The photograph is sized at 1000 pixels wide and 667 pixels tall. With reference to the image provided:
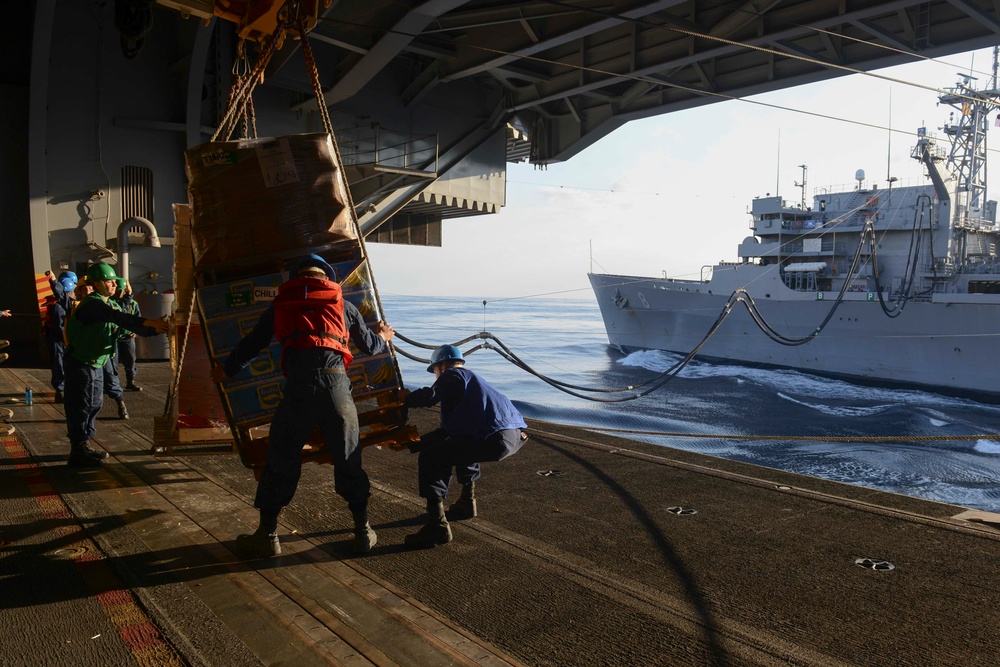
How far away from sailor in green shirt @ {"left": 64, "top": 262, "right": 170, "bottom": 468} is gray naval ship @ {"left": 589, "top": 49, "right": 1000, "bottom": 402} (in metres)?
26.4

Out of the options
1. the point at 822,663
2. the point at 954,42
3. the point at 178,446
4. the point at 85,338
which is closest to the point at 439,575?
the point at 822,663

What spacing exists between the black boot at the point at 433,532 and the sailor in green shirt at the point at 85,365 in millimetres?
3458

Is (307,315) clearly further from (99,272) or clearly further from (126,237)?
(126,237)

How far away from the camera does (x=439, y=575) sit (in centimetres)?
379

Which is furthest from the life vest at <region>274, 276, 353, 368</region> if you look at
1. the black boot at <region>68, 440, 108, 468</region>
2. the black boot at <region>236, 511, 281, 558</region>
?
the black boot at <region>68, 440, 108, 468</region>

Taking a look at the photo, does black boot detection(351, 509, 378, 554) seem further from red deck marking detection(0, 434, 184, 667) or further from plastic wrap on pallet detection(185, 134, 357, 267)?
plastic wrap on pallet detection(185, 134, 357, 267)

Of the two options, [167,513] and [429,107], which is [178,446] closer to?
[167,513]

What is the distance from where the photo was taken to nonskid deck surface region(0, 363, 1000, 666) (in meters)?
2.98

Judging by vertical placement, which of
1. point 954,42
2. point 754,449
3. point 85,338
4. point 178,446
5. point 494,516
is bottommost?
A: point 754,449

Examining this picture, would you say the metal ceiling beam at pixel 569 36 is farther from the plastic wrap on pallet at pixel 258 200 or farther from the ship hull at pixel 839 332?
the ship hull at pixel 839 332

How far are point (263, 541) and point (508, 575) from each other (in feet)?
4.83

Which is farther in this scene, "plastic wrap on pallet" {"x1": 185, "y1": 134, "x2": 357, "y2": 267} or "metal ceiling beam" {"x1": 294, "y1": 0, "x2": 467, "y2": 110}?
"metal ceiling beam" {"x1": 294, "y1": 0, "x2": 467, "y2": 110}

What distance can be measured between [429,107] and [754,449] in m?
14.1

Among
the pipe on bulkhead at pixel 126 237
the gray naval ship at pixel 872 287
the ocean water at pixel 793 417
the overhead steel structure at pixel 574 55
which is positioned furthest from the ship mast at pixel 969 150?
the pipe on bulkhead at pixel 126 237
